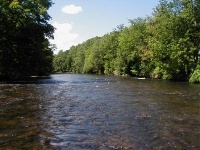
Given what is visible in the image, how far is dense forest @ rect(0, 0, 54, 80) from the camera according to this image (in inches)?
1783

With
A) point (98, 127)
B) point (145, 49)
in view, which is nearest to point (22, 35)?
point (145, 49)

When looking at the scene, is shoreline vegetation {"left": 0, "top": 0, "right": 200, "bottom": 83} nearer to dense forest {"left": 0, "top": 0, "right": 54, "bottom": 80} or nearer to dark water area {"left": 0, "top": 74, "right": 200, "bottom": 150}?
dense forest {"left": 0, "top": 0, "right": 54, "bottom": 80}

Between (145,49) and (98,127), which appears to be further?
(145,49)

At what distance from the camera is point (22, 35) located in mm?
47062

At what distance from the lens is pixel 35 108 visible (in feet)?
60.1

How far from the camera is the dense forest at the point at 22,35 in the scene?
45281mm

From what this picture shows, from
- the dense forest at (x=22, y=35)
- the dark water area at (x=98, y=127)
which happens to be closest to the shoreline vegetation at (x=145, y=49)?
the dense forest at (x=22, y=35)

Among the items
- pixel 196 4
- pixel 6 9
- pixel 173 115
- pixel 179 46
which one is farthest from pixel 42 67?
pixel 173 115

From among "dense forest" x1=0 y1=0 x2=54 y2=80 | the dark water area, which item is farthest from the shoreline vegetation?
the dark water area

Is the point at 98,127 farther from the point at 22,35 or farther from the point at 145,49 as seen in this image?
the point at 145,49

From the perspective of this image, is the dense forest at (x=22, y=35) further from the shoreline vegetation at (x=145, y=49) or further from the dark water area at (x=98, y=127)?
the dark water area at (x=98, y=127)

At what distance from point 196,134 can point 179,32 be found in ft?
149

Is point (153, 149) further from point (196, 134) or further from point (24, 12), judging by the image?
point (24, 12)

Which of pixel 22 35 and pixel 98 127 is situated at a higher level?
pixel 22 35
